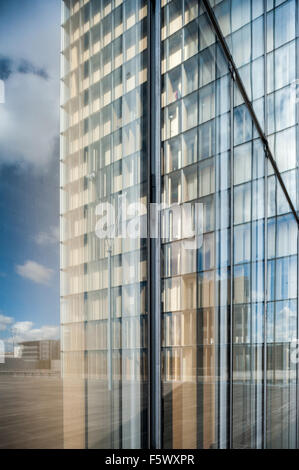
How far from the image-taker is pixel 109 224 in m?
1.42

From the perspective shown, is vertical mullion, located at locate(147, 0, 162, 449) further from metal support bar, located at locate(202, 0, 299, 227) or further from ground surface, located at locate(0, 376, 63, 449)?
metal support bar, located at locate(202, 0, 299, 227)

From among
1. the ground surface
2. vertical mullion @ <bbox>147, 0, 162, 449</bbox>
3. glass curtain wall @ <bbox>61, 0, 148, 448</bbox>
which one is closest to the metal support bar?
vertical mullion @ <bbox>147, 0, 162, 449</bbox>

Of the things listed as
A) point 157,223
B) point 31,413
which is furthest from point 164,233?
point 31,413

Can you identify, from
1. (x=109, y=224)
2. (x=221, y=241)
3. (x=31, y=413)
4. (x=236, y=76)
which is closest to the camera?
(x=31, y=413)

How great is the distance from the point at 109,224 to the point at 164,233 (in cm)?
36

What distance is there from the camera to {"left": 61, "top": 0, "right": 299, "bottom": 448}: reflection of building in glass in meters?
1.27

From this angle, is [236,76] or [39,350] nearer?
[39,350]

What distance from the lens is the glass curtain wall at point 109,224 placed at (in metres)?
1.22

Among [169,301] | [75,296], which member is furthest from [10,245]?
[169,301]

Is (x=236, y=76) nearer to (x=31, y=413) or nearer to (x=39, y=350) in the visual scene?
(x=39, y=350)

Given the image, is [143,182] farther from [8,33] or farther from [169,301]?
[8,33]

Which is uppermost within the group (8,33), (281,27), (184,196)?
(281,27)

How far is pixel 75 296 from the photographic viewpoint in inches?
48.4

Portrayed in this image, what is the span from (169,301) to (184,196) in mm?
486
